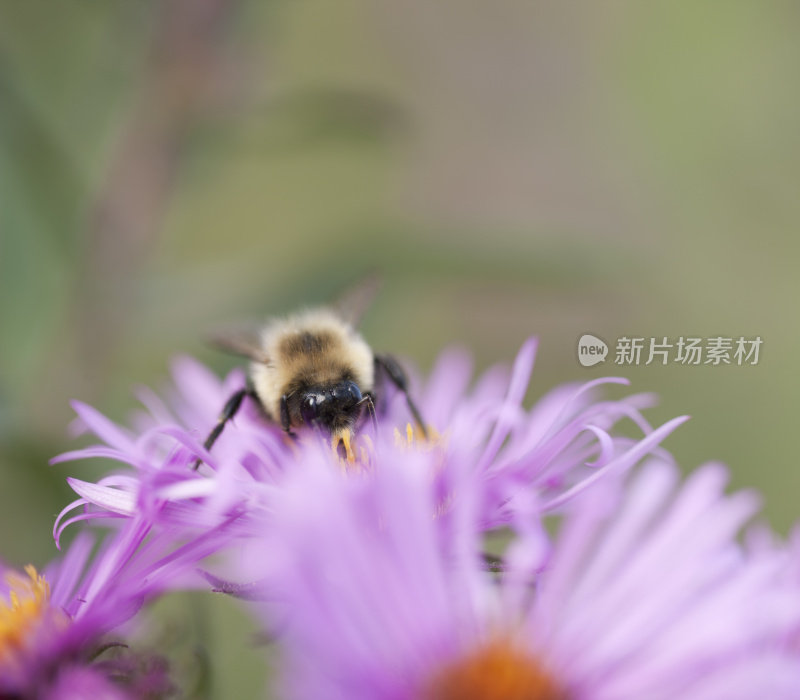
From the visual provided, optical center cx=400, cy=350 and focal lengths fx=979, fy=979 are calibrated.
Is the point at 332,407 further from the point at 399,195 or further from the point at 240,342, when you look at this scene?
the point at 399,195

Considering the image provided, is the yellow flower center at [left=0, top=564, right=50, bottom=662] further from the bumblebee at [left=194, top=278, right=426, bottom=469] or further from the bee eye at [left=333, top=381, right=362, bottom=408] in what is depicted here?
the bee eye at [left=333, top=381, right=362, bottom=408]

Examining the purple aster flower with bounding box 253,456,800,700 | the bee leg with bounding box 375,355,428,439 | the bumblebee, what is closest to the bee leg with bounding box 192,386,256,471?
the bumblebee

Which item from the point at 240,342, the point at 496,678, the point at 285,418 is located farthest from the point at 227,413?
the point at 496,678

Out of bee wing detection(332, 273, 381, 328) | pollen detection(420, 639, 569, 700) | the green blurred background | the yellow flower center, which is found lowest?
the yellow flower center

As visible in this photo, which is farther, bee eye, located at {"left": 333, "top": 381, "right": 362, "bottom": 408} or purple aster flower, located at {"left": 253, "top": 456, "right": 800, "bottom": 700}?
bee eye, located at {"left": 333, "top": 381, "right": 362, "bottom": 408}

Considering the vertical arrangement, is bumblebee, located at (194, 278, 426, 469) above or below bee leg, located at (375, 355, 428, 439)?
below

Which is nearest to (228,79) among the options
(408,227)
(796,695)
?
(408,227)

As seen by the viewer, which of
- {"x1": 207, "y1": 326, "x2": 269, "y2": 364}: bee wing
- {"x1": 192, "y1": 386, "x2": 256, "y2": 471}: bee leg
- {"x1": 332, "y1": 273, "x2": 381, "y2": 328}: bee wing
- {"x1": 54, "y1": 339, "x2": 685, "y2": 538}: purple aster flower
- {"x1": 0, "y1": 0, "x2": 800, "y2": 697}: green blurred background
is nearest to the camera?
{"x1": 54, "y1": 339, "x2": 685, "y2": 538}: purple aster flower
